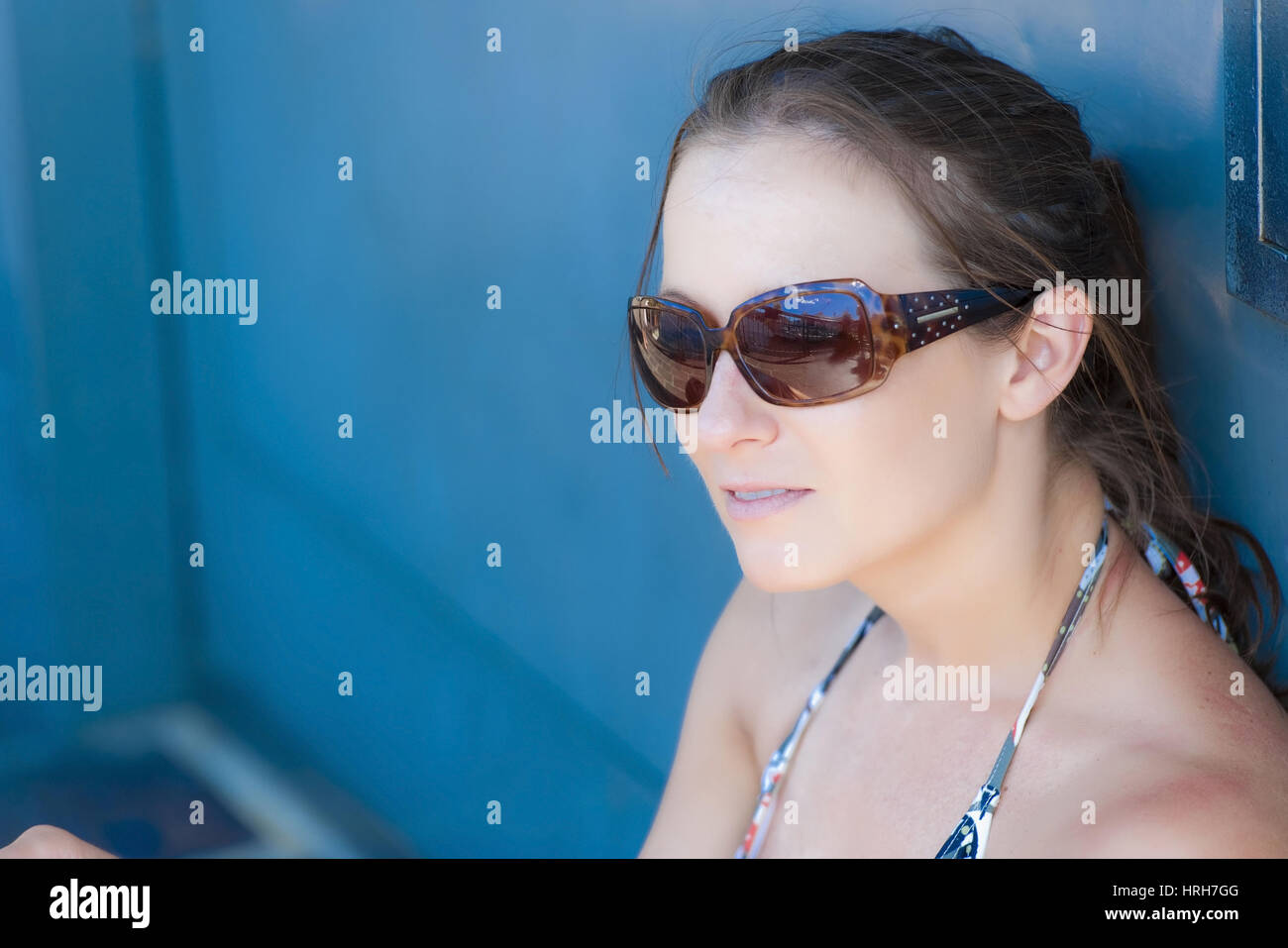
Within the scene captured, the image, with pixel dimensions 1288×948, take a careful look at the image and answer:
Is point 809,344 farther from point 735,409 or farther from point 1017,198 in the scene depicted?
point 1017,198

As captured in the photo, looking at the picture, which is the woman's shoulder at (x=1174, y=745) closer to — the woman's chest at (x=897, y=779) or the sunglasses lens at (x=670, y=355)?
the woman's chest at (x=897, y=779)

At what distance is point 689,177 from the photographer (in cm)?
141

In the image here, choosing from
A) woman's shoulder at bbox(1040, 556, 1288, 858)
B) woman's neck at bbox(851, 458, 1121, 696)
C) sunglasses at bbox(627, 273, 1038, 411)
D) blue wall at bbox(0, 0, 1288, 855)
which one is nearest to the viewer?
woman's shoulder at bbox(1040, 556, 1288, 858)

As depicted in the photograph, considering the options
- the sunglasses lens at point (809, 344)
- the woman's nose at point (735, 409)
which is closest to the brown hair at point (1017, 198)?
the sunglasses lens at point (809, 344)

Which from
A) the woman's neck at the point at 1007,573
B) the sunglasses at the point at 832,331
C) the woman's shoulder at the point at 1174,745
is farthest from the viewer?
the woman's neck at the point at 1007,573

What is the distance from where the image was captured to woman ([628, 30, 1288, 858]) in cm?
127

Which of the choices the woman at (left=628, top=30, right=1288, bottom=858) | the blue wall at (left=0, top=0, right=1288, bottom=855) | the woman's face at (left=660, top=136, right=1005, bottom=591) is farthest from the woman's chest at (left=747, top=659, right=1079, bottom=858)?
the blue wall at (left=0, top=0, right=1288, bottom=855)

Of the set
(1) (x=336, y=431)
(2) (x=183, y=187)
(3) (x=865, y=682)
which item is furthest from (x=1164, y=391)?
(2) (x=183, y=187)

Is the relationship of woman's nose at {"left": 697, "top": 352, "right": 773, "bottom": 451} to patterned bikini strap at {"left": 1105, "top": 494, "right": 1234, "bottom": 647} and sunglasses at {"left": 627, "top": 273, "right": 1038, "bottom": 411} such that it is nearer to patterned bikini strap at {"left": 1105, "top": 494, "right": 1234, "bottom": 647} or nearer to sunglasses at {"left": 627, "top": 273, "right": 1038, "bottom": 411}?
sunglasses at {"left": 627, "top": 273, "right": 1038, "bottom": 411}

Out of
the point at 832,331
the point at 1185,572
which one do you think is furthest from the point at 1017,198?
the point at 1185,572

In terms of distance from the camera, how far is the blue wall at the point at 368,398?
2.32 meters

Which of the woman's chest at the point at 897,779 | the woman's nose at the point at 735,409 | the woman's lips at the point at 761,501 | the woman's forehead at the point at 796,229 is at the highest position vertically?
the woman's forehead at the point at 796,229

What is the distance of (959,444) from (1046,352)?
143 mm

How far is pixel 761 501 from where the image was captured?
1364 millimetres
